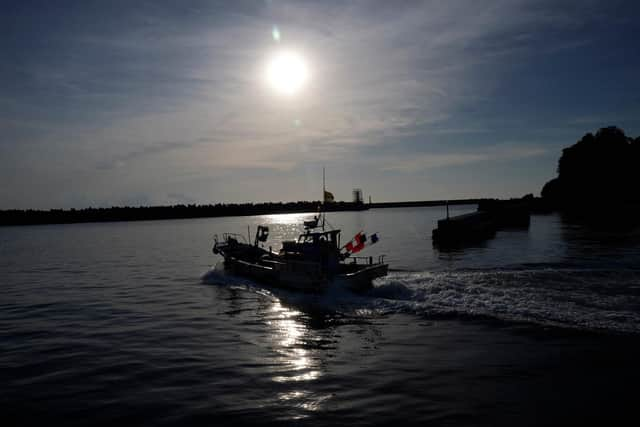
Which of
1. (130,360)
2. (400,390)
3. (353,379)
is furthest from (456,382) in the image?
(130,360)

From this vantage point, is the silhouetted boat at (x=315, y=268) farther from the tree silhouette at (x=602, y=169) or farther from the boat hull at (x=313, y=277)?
the tree silhouette at (x=602, y=169)

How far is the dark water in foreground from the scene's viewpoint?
989 cm

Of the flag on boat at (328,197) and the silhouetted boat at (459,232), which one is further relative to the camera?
the silhouetted boat at (459,232)

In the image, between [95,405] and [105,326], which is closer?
[95,405]

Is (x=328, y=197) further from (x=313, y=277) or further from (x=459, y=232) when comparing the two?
(x=459, y=232)

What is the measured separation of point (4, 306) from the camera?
23391 mm

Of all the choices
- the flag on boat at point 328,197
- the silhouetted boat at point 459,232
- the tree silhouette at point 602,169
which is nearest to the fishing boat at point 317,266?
the flag on boat at point 328,197

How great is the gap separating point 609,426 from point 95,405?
37.8ft

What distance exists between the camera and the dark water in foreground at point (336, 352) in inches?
389

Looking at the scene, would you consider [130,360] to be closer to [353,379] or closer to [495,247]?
[353,379]

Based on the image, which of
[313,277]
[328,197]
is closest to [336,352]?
[313,277]

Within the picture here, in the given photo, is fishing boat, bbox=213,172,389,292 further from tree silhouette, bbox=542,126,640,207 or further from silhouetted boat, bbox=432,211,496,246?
tree silhouette, bbox=542,126,640,207

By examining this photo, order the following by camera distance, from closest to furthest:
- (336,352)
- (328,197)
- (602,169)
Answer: (336,352) < (328,197) < (602,169)

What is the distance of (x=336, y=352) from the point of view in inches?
555
